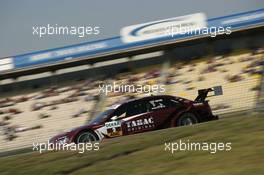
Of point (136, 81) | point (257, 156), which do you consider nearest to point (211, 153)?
point (257, 156)

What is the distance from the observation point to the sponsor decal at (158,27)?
27.7 metres

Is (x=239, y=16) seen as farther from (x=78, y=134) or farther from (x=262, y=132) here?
(x=262, y=132)

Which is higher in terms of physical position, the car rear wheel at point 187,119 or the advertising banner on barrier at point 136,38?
the advertising banner on barrier at point 136,38

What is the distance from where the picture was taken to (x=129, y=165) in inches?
303

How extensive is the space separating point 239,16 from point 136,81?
6.34 meters

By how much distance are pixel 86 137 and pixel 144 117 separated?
1.78 m

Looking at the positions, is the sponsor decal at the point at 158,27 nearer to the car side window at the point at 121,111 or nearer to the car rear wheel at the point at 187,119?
the car side window at the point at 121,111

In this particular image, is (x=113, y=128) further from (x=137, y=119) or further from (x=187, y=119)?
(x=187, y=119)

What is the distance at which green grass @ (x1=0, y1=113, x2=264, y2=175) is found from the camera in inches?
268

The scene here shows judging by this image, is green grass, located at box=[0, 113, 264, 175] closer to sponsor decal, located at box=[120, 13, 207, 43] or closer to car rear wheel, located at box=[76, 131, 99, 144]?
car rear wheel, located at box=[76, 131, 99, 144]

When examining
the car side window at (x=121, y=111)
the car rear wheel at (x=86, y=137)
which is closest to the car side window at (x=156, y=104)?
the car side window at (x=121, y=111)

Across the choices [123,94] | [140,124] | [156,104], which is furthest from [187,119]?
[123,94]

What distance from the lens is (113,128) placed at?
48.9 feet

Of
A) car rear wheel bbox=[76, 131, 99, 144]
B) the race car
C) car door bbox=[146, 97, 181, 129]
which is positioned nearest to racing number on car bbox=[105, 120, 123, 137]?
the race car
